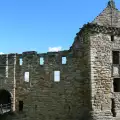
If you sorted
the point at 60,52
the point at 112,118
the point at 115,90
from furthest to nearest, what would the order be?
the point at 60,52 < the point at 115,90 < the point at 112,118

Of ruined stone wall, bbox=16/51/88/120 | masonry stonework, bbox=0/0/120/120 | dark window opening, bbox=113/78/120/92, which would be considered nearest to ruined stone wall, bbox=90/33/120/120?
masonry stonework, bbox=0/0/120/120

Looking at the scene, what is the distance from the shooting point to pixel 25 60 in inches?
1287

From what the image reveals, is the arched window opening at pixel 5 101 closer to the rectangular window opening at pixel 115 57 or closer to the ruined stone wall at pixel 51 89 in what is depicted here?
the ruined stone wall at pixel 51 89

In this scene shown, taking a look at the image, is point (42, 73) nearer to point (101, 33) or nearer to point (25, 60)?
point (25, 60)

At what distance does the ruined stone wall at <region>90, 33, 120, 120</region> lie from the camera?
27625 millimetres

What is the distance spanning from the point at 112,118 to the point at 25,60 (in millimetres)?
9990

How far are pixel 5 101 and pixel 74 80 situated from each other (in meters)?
8.41

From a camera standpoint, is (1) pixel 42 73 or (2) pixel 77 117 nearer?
(2) pixel 77 117

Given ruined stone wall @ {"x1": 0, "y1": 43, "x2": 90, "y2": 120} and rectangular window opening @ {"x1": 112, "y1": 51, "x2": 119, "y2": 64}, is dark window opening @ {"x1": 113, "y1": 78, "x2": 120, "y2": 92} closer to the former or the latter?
rectangular window opening @ {"x1": 112, "y1": 51, "x2": 119, "y2": 64}

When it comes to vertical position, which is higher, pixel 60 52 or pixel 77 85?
pixel 60 52

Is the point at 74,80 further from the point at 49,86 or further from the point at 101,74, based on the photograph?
the point at 101,74

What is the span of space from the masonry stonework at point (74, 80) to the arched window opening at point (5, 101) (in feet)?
0.33

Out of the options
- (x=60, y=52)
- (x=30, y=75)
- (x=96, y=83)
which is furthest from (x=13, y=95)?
(x=96, y=83)

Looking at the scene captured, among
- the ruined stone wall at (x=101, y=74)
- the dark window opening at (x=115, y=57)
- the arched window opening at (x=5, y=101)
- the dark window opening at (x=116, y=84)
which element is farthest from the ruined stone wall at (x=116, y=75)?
the arched window opening at (x=5, y=101)
